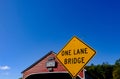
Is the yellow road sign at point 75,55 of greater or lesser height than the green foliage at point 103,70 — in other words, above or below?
below

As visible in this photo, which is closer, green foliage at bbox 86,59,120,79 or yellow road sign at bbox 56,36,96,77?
yellow road sign at bbox 56,36,96,77

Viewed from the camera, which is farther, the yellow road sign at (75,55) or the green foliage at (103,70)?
the green foliage at (103,70)

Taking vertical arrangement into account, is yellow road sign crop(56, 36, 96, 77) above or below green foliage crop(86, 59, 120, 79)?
below

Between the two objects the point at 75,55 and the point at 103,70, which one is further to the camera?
the point at 103,70

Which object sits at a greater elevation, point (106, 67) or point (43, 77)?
point (106, 67)

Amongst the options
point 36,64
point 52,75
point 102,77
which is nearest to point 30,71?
point 36,64

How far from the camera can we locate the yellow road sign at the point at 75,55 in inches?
273

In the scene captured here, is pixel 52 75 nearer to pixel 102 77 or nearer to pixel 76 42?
pixel 102 77

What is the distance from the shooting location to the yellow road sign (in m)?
6.93

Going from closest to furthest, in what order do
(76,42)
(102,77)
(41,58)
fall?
(76,42) < (41,58) < (102,77)

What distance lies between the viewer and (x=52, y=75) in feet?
115

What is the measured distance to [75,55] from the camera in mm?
7137

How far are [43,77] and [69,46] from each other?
29655 mm

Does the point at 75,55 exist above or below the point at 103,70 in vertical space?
below
